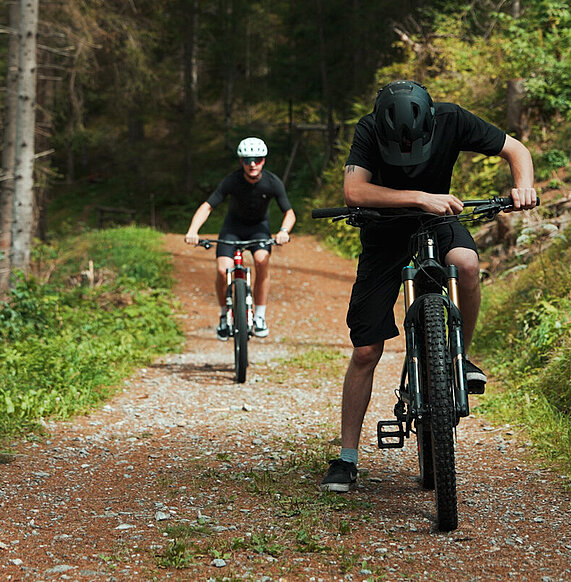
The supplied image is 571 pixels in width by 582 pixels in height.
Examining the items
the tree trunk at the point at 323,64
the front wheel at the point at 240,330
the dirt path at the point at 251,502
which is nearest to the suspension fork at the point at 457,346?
the dirt path at the point at 251,502

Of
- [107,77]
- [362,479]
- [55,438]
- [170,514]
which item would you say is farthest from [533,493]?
[107,77]

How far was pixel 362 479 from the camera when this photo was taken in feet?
14.9

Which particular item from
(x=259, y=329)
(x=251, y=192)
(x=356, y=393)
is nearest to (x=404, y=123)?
(x=356, y=393)

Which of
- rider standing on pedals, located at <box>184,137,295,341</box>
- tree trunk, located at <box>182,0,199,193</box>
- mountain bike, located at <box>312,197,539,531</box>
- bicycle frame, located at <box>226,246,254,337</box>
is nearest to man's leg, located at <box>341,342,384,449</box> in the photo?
mountain bike, located at <box>312,197,539,531</box>

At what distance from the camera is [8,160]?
14.4 meters

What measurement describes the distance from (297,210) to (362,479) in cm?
2577

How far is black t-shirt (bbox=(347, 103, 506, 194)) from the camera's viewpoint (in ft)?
12.7

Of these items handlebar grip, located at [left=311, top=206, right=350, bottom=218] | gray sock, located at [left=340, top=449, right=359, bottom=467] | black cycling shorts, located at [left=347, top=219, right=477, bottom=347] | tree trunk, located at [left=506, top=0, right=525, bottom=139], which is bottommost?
gray sock, located at [left=340, top=449, right=359, bottom=467]

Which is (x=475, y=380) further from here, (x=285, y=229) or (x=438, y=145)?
(x=285, y=229)

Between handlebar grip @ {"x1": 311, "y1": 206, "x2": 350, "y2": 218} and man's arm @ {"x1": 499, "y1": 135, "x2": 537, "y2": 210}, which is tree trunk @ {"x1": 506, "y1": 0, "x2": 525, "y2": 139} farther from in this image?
→ handlebar grip @ {"x1": 311, "y1": 206, "x2": 350, "y2": 218}

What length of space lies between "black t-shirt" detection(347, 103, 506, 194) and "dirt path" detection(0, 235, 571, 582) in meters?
1.69

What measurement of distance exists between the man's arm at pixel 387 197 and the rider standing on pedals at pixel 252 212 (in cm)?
379

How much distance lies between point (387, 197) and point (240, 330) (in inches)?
160

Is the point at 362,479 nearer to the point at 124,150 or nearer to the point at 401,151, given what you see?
the point at 401,151
